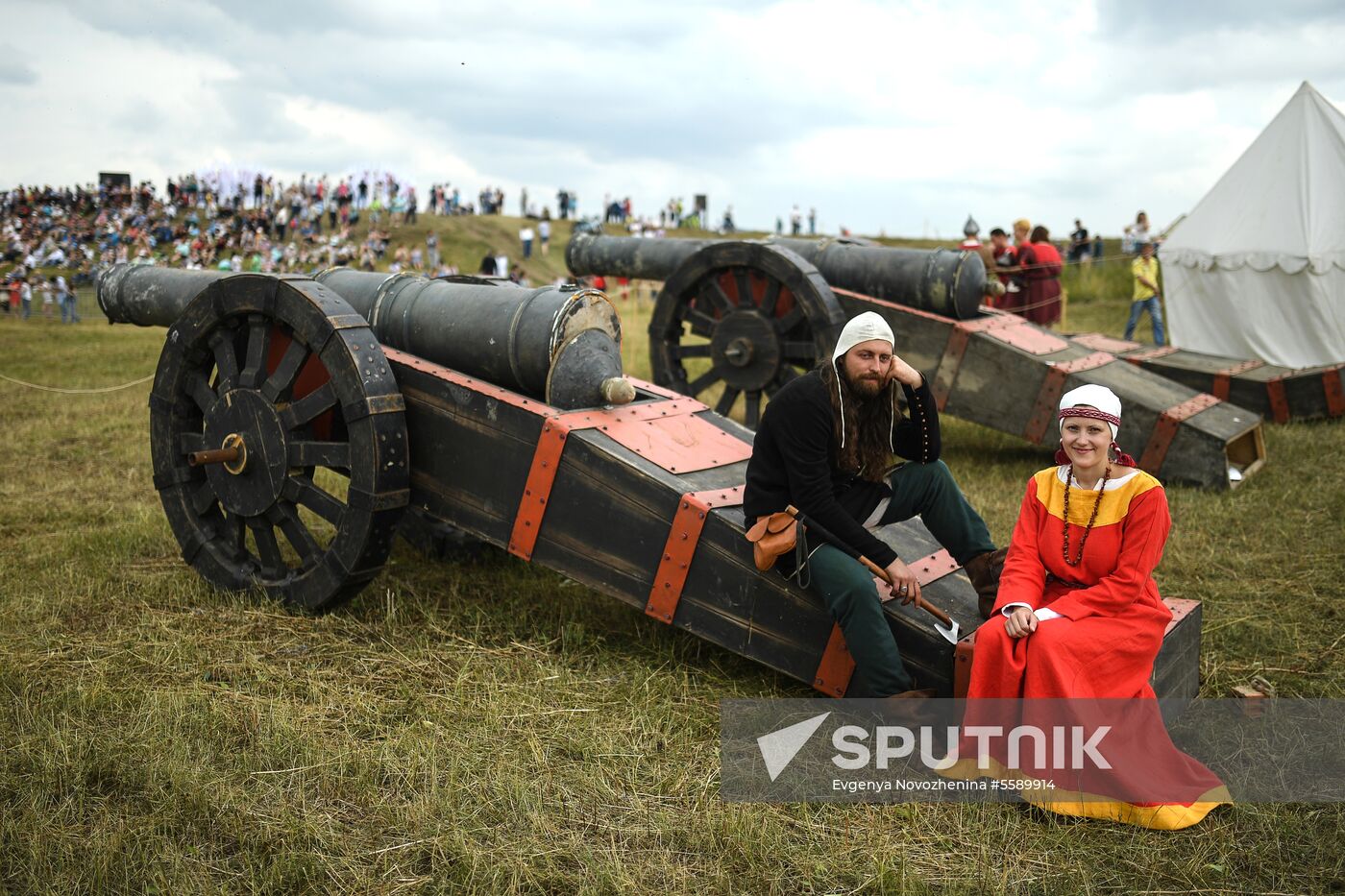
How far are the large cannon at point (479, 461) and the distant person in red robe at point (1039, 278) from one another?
6.91m

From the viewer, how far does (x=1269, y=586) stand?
5.23m

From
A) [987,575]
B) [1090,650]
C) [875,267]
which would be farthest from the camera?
[875,267]

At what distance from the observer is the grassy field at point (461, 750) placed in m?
2.86

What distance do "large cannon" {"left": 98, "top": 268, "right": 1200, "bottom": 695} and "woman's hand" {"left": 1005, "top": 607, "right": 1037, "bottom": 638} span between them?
34 cm

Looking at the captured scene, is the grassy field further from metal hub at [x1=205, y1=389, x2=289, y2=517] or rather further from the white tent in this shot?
the white tent

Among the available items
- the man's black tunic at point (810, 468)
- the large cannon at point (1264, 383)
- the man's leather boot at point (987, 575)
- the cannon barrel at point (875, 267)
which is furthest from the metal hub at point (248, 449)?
the large cannon at point (1264, 383)

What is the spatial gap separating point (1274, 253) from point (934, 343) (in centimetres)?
653

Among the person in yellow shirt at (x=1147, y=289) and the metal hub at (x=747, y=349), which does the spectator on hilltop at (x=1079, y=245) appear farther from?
the metal hub at (x=747, y=349)

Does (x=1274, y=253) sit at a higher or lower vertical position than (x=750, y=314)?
higher

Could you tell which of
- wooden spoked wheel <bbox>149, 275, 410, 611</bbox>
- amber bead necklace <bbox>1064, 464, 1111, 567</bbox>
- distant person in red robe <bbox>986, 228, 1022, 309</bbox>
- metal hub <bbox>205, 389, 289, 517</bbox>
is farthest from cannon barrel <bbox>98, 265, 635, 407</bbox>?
distant person in red robe <bbox>986, 228, 1022, 309</bbox>

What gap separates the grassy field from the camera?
286cm

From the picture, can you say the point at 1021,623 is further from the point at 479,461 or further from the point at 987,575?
the point at 479,461

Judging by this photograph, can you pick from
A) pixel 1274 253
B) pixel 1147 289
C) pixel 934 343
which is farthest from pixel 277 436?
pixel 1147 289

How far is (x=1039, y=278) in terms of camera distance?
10727 mm
